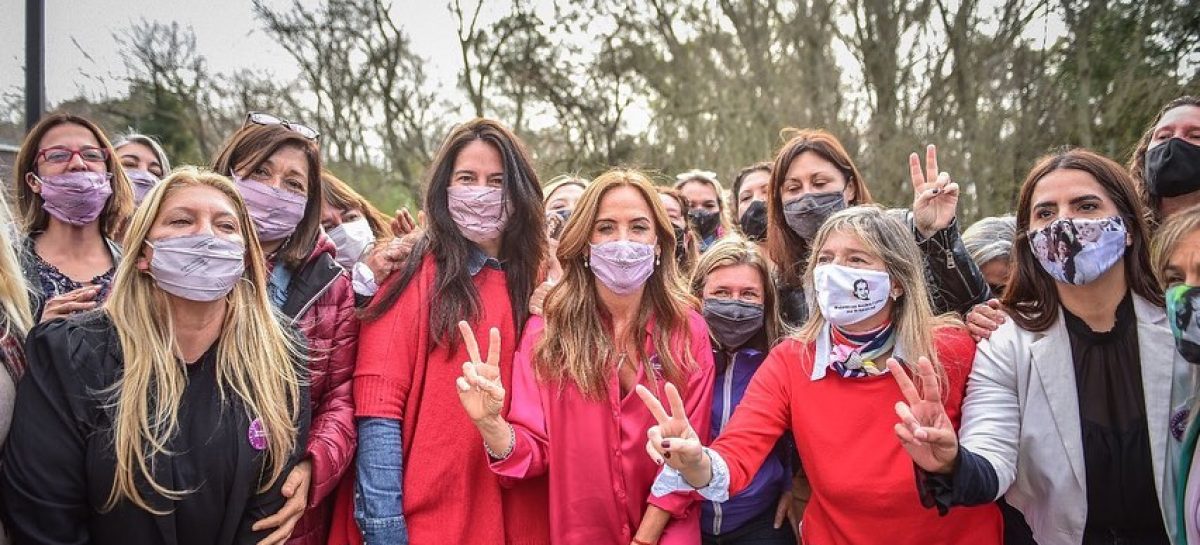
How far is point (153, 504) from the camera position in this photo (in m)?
2.65

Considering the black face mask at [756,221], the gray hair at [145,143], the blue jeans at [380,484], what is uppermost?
the gray hair at [145,143]

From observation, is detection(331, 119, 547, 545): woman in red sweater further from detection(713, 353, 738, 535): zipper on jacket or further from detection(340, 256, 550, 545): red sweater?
detection(713, 353, 738, 535): zipper on jacket

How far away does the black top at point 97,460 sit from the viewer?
8.34 feet

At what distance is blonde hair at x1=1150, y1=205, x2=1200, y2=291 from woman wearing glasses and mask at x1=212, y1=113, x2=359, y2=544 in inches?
122

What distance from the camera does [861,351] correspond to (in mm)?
3088

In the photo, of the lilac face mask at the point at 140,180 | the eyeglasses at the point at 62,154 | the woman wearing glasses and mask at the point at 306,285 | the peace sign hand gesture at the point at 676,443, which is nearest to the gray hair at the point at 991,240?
the peace sign hand gesture at the point at 676,443

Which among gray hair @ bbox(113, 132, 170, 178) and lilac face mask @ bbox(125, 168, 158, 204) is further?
gray hair @ bbox(113, 132, 170, 178)

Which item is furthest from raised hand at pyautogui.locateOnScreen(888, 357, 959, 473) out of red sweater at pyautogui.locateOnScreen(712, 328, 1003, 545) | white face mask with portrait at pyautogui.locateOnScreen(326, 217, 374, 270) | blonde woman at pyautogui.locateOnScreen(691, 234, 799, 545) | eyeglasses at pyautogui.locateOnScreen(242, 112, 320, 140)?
white face mask with portrait at pyautogui.locateOnScreen(326, 217, 374, 270)

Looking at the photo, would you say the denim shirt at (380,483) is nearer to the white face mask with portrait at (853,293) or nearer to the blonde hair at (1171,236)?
the white face mask with portrait at (853,293)

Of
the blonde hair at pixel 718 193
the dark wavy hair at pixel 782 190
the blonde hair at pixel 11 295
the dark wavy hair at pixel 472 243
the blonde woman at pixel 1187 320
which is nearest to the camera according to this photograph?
the blonde woman at pixel 1187 320

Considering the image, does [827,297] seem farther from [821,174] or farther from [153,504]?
[153,504]

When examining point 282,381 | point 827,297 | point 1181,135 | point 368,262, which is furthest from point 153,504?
point 1181,135

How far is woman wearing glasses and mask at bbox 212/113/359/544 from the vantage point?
3.03 m

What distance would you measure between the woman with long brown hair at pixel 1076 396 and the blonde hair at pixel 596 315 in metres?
1.03
